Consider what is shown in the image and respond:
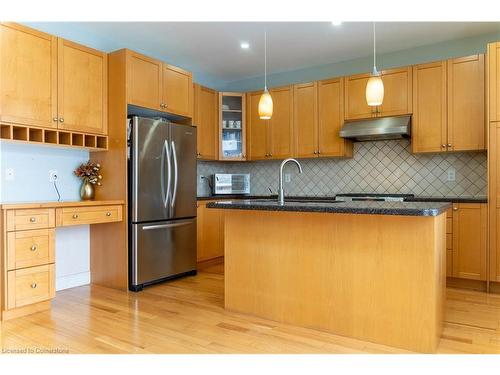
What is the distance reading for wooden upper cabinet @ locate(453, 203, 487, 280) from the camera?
11.9 ft

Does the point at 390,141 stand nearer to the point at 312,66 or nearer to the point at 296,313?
the point at 312,66

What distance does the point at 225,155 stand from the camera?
5.33m

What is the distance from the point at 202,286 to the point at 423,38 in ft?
11.8

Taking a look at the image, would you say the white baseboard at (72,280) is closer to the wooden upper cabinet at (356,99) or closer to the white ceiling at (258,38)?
the white ceiling at (258,38)

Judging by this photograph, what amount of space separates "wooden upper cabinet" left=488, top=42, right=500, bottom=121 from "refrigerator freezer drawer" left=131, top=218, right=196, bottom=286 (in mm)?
3163

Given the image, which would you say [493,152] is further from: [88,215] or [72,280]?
[72,280]

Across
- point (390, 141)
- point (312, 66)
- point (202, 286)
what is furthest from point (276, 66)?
point (202, 286)

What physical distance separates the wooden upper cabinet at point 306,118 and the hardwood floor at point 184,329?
2282 mm

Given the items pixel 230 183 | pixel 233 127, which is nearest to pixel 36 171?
pixel 230 183

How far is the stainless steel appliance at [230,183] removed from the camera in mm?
5262

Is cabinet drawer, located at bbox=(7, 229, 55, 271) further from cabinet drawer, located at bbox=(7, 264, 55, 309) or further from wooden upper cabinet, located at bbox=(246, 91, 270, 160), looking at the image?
wooden upper cabinet, located at bbox=(246, 91, 270, 160)

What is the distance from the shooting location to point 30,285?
2.95 metres

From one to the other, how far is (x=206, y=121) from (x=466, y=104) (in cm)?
305

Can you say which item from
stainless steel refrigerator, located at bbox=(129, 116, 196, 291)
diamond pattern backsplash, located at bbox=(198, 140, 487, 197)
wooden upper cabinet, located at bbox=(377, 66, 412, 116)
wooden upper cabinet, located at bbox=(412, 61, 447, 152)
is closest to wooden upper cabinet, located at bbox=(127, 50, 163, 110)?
stainless steel refrigerator, located at bbox=(129, 116, 196, 291)
